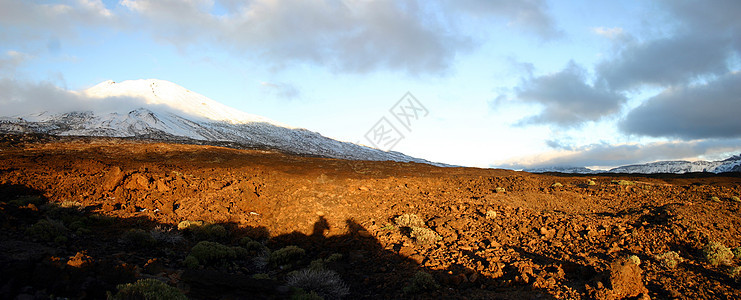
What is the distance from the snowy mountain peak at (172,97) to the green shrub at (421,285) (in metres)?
79.5

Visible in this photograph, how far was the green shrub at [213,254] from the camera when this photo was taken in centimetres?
777

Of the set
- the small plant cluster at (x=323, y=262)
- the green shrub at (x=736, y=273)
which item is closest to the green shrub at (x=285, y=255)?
the small plant cluster at (x=323, y=262)

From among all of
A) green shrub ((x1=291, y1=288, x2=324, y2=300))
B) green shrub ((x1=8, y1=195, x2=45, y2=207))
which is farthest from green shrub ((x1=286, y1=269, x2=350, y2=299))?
green shrub ((x1=8, y1=195, x2=45, y2=207))

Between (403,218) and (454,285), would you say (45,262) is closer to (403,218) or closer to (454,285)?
(454,285)

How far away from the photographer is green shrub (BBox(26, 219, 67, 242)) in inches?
276

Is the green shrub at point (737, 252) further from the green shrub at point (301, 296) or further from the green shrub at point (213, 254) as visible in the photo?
the green shrub at point (213, 254)

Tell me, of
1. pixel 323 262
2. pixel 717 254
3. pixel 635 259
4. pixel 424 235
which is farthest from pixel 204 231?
pixel 717 254

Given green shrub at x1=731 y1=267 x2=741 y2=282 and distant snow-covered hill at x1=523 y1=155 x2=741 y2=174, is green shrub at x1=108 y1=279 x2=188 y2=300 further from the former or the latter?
distant snow-covered hill at x1=523 y1=155 x2=741 y2=174

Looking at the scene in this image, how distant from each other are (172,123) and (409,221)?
63.4 meters

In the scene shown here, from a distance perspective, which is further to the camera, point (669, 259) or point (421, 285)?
point (669, 259)

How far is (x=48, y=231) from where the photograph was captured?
7.33 metres

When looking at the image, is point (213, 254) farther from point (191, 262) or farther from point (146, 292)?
point (146, 292)

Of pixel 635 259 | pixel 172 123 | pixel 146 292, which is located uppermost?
pixel 172 123

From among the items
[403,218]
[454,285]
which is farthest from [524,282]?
[403,218]
